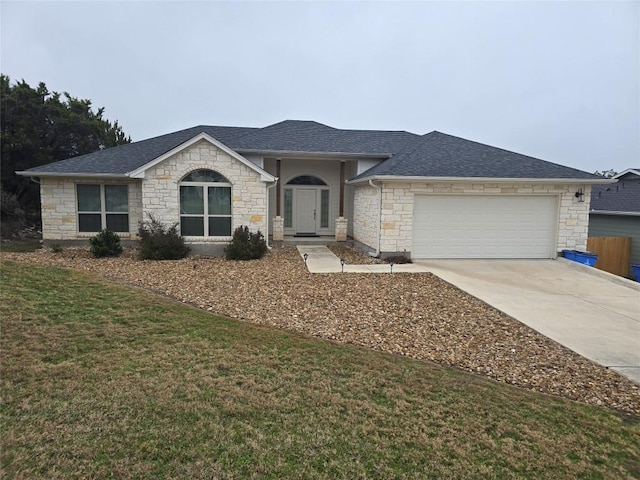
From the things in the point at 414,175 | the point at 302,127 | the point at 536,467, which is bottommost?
the point at 536,467

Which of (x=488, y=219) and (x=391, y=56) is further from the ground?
(x=391, y=56)

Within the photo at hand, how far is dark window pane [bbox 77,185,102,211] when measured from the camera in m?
14.1

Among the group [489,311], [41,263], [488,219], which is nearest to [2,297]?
[41,263]

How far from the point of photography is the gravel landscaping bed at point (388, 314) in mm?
4820

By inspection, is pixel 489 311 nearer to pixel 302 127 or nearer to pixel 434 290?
pixel 434 290

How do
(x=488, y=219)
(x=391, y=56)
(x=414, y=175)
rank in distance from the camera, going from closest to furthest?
(x=414, y=175), (x=488, y=219), (x=391, y=56)

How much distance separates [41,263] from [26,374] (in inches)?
302

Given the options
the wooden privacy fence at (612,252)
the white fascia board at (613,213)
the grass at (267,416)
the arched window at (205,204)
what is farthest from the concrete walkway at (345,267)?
the white fascia board at (613,213)

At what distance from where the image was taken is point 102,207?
558 inches

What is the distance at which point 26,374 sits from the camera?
4262 mm

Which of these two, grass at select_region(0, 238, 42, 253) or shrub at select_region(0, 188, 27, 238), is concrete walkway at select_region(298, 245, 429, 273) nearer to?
grass at select_region(0, 238, 42, 253)

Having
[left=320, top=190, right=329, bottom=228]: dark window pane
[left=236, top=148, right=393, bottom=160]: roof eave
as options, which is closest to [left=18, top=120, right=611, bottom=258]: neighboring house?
[left=236, top=148, right=393, bottom=160]: roof eave

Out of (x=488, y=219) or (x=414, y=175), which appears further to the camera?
(x=488, y=219)

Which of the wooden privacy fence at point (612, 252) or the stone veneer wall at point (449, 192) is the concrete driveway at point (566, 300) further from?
the wooden privacy fence at point (612, 252)
